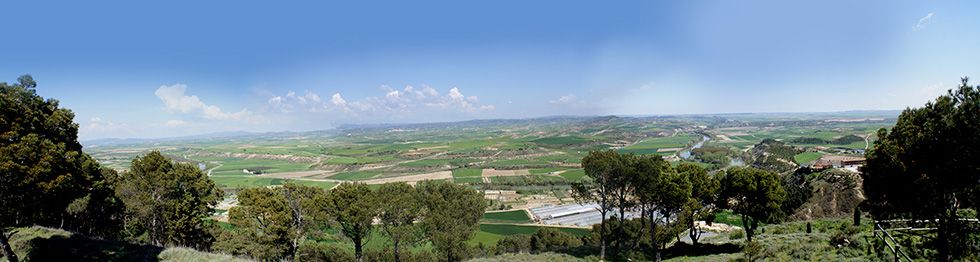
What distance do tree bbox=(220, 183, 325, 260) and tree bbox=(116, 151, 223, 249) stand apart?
506 cm

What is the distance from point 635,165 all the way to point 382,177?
87.1m

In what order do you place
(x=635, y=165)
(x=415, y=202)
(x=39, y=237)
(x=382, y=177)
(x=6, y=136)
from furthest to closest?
1. (x=382, y=177)
2. (x=415, y=202)
3. (x=635, y=165)
4. (x=39, y=237)
5. (x=6, y=136)

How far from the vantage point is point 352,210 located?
23.4m

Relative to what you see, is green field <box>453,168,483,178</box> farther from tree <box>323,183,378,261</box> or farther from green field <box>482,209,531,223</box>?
tree <box>323,183,378,261</box>

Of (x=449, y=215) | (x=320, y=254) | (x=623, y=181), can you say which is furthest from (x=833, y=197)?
(x=320, y=254)

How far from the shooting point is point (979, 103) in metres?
10.7

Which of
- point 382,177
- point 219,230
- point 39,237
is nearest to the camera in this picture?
point 39,237

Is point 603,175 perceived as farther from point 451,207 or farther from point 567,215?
point 567,215

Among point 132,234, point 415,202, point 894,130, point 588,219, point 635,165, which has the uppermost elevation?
point 894,130

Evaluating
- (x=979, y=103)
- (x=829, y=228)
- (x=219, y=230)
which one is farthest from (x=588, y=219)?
(x=979, y=103)

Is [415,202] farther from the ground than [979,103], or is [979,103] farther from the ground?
[979,103]

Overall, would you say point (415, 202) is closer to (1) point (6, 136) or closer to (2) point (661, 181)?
(2) point (661, 181)

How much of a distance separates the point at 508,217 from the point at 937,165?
48974mm

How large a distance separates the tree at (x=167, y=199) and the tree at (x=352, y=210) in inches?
424
